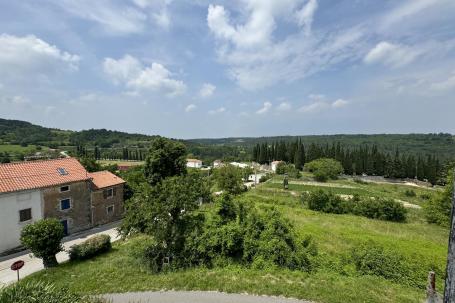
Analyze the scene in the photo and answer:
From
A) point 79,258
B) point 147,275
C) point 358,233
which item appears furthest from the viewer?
point 358,233

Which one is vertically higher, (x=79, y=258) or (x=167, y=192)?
(x=167, y=192)

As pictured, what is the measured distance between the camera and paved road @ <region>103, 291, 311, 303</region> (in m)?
10.6

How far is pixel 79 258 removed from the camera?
19.0 meters

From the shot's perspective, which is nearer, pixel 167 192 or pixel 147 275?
pixel 147 275

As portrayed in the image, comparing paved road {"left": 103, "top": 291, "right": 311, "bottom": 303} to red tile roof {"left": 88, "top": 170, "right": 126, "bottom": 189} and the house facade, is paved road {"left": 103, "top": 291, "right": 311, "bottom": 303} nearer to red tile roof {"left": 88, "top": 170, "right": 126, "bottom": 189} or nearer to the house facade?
the house facade

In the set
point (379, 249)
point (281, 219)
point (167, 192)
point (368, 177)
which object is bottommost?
point (368, 177)

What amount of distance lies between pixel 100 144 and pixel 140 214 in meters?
162

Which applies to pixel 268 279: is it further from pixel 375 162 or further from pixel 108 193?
pixel 375 162

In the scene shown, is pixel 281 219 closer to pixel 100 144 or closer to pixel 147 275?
pixel 147 275

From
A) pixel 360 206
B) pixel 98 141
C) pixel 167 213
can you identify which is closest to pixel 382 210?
pixel 360 206

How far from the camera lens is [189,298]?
1094 centimetres

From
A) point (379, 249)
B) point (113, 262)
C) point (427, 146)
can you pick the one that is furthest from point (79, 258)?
point (427, 146)

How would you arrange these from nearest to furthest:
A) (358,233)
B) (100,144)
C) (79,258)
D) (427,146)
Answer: (79,258)
(358,233)
(100,144)
(427,146)

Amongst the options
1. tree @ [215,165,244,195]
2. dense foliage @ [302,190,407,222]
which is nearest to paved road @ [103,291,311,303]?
dense foliage @ [302,190,407,222]
